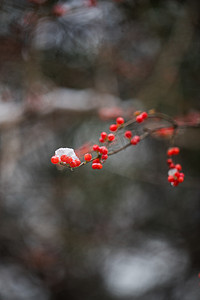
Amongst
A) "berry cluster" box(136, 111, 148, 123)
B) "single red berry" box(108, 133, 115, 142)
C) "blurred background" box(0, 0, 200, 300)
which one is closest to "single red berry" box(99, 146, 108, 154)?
"single red berry" box(108, 133, 115, 142)

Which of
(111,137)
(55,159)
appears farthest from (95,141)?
(55,159)

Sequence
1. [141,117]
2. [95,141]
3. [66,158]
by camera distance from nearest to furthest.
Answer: [66,158] → [141,117] → [95,141]

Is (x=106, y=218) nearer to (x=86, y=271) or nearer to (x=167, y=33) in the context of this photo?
(x=86, y=271)


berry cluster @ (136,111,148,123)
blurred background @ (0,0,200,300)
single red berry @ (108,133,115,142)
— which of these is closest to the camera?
single red berry @ (108,133,115,142)

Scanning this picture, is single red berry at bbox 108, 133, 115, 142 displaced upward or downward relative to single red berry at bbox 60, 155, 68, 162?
upward

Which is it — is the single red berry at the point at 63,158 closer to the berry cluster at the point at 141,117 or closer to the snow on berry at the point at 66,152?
the snow on berry at the point at 66,152

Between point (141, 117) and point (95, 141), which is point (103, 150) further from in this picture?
point (95, 141)

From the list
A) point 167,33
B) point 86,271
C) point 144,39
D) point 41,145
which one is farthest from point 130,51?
point 86,271

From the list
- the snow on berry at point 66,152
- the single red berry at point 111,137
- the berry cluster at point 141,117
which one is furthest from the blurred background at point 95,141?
the snow on berry at point 66,152

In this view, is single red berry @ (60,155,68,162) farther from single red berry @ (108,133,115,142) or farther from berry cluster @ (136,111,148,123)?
berry cluster @ (136,111,148,123)
